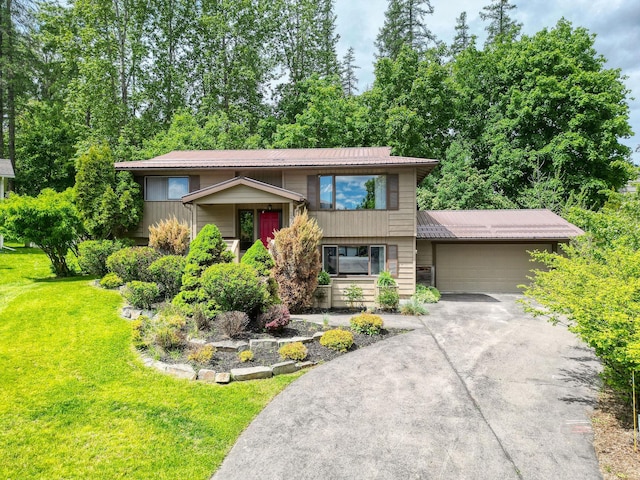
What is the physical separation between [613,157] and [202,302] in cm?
2714

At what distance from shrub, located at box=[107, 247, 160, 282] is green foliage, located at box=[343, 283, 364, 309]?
6827mm

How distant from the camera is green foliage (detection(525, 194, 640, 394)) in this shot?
5148 millimetres

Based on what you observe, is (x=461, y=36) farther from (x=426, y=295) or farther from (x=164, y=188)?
(x=164, y=188)

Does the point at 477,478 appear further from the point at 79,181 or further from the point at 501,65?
the point at 501,65

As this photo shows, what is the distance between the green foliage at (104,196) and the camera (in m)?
14.4

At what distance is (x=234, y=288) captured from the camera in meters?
8.80

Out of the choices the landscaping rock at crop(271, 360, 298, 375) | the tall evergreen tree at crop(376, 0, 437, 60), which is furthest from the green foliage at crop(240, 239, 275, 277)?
the tall evergreen tree at crop(376, 0, 437, 60)

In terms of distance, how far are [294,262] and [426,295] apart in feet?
19.5

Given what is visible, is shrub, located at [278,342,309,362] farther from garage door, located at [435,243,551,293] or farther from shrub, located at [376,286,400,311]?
garage door, located at [435,243,551,293]

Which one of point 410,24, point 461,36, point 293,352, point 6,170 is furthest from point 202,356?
point 461,36

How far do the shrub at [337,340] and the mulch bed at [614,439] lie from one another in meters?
4.76

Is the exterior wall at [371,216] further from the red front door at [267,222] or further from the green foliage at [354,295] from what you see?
the green foliage at [354,295]

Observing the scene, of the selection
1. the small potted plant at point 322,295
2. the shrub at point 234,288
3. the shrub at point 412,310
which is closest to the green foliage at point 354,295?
the small potted plant at point 322,295

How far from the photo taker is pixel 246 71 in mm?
28969
